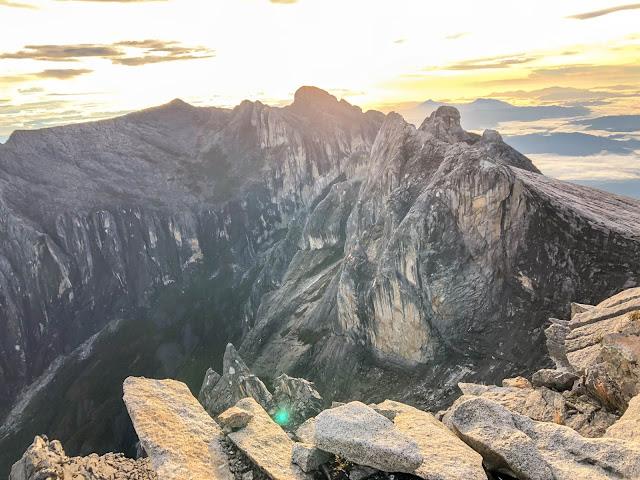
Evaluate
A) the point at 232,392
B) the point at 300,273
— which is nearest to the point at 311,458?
the point at 232,392

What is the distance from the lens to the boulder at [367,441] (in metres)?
14.2

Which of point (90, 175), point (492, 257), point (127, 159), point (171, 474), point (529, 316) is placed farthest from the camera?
point (127, 159)

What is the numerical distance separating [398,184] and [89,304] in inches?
5456

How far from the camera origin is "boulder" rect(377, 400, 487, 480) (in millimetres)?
→ 13906

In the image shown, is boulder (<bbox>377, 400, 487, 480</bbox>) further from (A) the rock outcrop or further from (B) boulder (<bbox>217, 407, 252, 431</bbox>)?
(A) the rock outcrop

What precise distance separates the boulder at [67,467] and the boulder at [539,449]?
13446 mm

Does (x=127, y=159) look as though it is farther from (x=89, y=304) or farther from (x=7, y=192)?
(x=89, y=304)

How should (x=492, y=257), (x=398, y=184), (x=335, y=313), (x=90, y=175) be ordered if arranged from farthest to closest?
(x=90, y=175) → (x=335, y=313) → (x=398, y=184) → (x=492, y=257)

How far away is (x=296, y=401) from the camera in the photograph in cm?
5606

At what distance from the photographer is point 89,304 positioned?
163000mm

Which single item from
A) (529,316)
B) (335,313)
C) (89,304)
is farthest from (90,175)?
(529,316)

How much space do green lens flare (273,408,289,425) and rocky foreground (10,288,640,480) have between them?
32.7 m

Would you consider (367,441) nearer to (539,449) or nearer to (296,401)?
(539,449)

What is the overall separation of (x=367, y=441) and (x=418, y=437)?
297 cm
